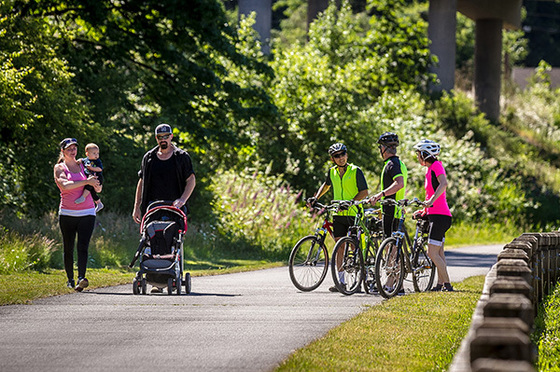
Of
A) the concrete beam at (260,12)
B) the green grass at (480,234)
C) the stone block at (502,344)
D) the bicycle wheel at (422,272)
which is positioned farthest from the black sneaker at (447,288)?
the concrete beam at (260,12)

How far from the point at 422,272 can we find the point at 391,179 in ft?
4.57

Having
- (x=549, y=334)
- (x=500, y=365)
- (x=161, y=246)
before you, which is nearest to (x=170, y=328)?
(x=161, y=246)

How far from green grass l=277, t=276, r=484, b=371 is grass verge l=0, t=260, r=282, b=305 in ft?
13.4

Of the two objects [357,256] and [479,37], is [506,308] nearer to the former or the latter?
[357,256]

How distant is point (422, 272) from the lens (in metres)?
14.8

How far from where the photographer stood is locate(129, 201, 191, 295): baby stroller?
13.4 meters

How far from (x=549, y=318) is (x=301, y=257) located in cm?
353

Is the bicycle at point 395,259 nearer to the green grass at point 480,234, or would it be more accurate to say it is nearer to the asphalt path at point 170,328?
the asphalt path at point 170,328

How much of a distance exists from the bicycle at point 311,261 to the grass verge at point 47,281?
2698 mm

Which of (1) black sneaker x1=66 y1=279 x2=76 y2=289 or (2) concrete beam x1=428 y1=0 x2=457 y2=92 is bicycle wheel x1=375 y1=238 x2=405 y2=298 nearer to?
(1) black sneaker x1=66 y1=279 x2=76 y2=289

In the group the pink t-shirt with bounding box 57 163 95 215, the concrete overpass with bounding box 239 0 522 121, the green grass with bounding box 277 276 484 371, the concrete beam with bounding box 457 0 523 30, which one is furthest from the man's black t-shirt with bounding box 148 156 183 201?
the concrete beam with bounding box 457 0 523 30

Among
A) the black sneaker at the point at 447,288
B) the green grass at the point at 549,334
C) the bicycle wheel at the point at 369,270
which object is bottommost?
the green grass at the point at 549,334

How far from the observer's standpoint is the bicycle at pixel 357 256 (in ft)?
46.2

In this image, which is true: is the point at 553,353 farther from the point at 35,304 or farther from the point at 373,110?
the point at 373,110
